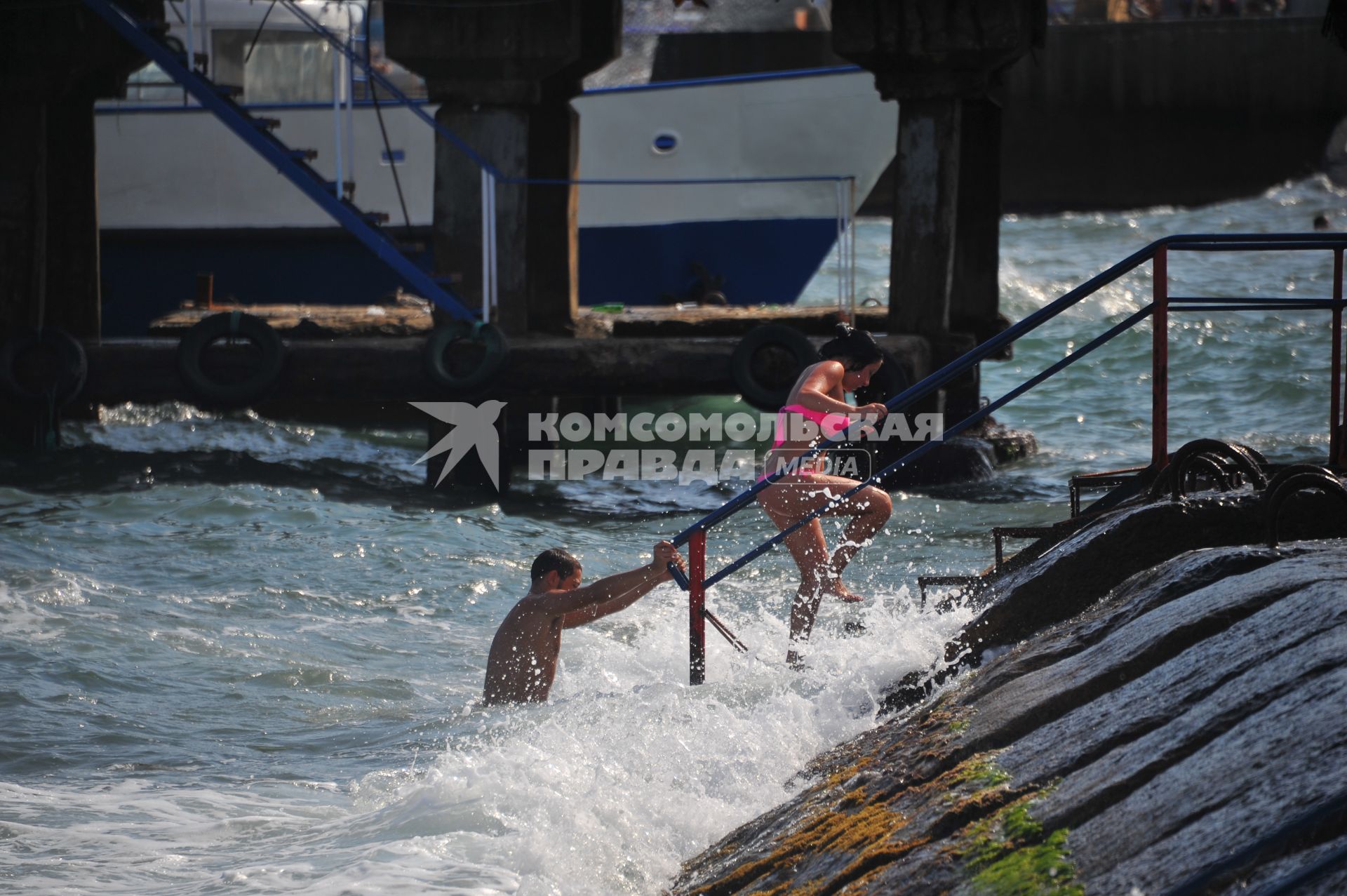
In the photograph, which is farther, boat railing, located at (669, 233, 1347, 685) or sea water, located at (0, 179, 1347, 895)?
boat railing, located at (669, 233, 1347, 685)

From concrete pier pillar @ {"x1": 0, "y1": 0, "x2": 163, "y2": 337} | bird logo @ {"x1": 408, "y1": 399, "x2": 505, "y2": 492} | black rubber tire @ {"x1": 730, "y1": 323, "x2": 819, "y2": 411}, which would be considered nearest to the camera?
black rubber tire @ {"x1": 730, "y1": 323, "x2": 819, "y2": 411}

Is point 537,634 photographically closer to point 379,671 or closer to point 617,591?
point 617,591

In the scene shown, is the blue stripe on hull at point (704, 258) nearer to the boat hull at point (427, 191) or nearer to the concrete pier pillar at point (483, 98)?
the boat hull at point (427, 191)

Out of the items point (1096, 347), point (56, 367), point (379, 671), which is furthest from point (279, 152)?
point (1096, 347)

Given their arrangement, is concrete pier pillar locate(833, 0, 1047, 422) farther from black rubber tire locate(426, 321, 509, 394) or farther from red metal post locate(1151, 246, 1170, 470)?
red metal post locate(1151, 246, 1170, 470)

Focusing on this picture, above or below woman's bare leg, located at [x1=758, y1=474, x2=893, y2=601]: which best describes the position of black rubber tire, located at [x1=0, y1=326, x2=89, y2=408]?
above

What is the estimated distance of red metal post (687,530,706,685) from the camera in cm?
570

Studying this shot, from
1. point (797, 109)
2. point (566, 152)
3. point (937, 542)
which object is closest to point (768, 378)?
point (937, 542)

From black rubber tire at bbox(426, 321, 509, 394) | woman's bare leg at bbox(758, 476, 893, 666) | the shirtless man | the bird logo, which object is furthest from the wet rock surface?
the bird logo

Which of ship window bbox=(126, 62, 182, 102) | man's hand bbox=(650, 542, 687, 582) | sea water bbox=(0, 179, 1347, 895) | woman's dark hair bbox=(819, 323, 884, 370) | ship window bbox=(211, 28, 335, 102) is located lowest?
sea water bbox=(0, 179, 1347, 895)

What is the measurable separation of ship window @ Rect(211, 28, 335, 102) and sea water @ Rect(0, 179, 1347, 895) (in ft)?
18.4

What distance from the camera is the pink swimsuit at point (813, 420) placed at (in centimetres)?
718

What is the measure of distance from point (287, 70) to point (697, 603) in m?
15.4

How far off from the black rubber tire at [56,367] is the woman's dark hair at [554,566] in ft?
22.7
